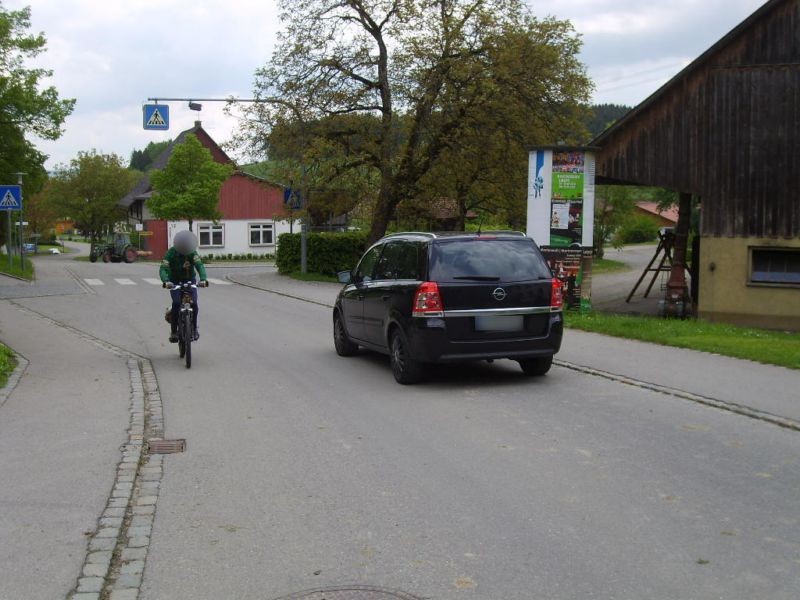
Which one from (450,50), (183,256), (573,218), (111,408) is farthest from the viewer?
(450,50)

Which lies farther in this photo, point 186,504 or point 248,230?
point 248,230

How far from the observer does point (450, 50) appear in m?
28.7

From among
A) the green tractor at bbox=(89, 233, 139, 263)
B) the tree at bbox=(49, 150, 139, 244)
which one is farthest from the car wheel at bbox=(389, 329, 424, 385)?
the tree at bbox=(49, 150, 139, 244)

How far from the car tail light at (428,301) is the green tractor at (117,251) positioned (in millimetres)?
49217

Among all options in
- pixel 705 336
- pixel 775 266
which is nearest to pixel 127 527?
pixel 705 336

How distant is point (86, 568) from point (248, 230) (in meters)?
66.2

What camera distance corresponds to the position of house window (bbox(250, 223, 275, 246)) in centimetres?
7012

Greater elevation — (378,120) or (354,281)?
(378,120)

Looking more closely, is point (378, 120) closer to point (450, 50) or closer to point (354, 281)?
point (450, 50)

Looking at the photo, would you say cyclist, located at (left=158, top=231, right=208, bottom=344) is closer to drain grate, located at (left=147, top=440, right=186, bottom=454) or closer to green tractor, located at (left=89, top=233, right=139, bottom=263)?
drain grate, located at (left=147, top=440, right=186, bottom=454)

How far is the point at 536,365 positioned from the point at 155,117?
1818 centimetres

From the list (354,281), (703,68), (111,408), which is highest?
(703,68)

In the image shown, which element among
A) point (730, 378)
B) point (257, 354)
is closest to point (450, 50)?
point (257, 354)

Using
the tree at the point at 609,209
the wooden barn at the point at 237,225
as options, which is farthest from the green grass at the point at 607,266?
the wooden barn at the point at 237,225
